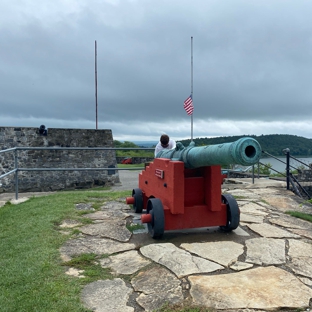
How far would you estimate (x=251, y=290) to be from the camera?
216cm

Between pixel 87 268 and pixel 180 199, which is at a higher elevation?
pixel 180 199

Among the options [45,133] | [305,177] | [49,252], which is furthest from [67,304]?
[45,133]

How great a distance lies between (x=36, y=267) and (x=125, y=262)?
A: 0.71 meters

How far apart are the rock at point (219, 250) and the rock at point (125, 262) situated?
482 mm

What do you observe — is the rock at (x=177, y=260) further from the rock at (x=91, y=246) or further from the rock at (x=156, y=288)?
the rock at (x=91, y=246)

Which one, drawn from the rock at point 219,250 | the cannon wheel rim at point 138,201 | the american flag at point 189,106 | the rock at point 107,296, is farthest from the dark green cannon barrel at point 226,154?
the american flag at point 189,106

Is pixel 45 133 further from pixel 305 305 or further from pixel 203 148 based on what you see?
pixel 305 305

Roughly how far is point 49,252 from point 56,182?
10.5 metres

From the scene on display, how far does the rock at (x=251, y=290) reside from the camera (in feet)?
6.55

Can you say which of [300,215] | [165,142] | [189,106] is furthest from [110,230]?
[189,106]

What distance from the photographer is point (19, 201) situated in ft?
18.7

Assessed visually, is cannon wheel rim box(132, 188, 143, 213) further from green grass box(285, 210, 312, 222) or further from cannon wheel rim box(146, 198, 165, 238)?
green grass box(285, 210, 312, 222)

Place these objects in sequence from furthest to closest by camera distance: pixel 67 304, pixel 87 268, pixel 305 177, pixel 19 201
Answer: pixel 305 177 < pixel 19 201 < pixel 87 268 < pixel 67 304

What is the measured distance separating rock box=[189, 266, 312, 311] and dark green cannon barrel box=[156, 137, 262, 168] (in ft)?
2.75
